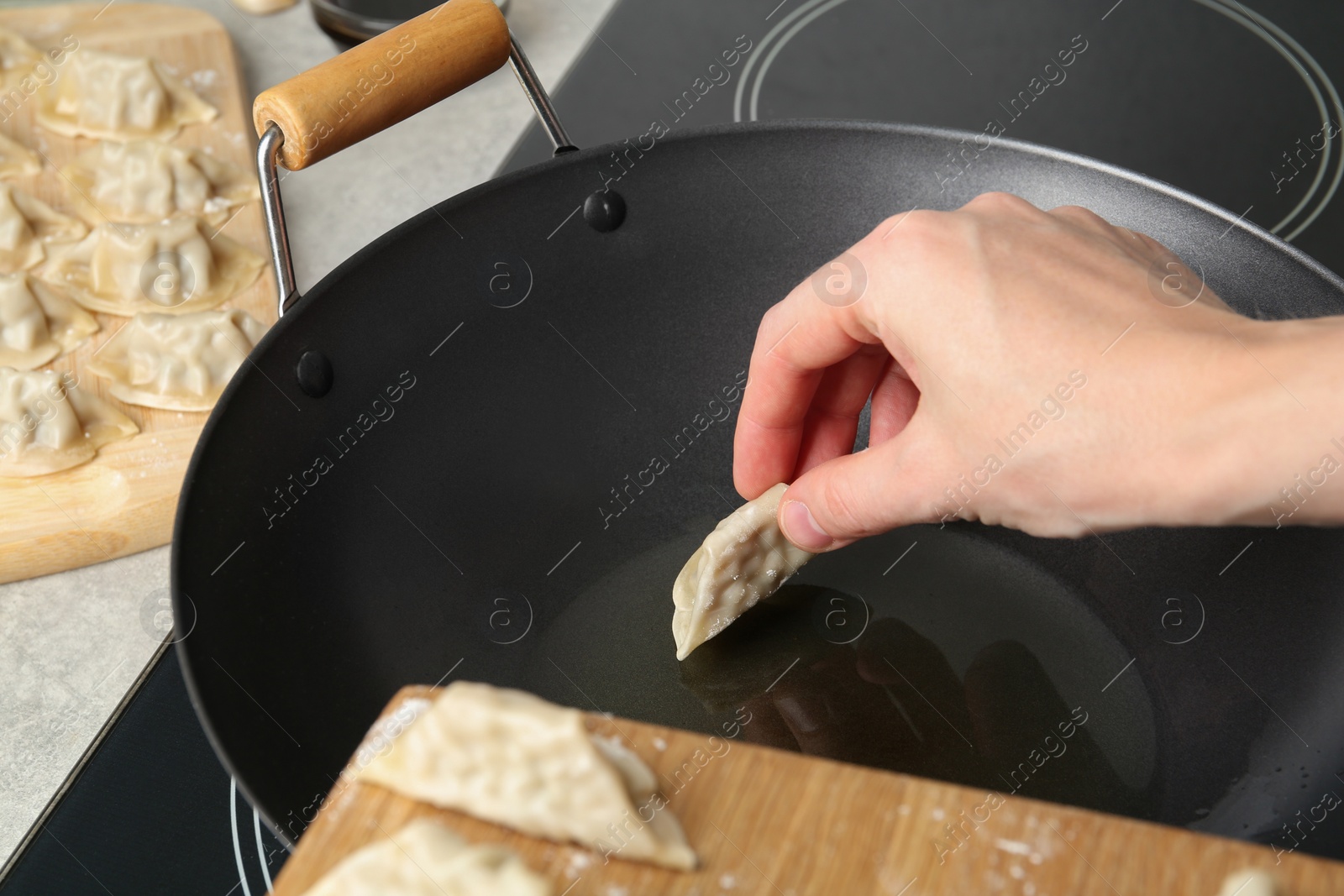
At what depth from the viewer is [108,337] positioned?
1104 millimetres

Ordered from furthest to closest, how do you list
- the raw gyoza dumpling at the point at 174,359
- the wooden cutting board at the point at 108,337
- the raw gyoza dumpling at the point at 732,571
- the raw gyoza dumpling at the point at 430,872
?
1. the raw gyoza dumpling at the point at 174,359
2. the wooden cutting board at the point at 108,337
3. the raw gyoza dumpling at the point at 732,571
4. the raw gyoza dumpling at the point at 430,872

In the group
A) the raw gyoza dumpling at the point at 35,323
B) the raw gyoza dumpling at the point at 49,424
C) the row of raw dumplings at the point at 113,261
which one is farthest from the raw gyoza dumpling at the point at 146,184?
the raw gyoza dumpling at the point at 49,424

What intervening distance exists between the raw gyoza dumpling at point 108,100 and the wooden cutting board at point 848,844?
108 cm

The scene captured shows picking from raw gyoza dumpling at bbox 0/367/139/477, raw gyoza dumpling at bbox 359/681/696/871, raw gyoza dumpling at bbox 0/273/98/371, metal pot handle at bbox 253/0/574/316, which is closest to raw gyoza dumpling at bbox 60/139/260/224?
raw gyoza dumpling at bbox 0/273/98/371

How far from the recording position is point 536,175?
0.92 m

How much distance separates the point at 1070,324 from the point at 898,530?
0.33 m

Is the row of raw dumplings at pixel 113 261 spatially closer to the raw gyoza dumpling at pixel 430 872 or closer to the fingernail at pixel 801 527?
the fingernail at pixel 801 527

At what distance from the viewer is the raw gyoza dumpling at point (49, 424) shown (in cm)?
96

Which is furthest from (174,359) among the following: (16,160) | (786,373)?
(786,373)

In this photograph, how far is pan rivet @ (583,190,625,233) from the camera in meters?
0.95

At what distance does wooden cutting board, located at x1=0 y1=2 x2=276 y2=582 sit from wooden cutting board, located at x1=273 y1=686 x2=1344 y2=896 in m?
0.60

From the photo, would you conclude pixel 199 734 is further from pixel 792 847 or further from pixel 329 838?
pixel 792 847

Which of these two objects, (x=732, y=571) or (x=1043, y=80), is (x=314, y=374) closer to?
(x=732, y=571)

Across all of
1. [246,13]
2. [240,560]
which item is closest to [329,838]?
[240,560]
